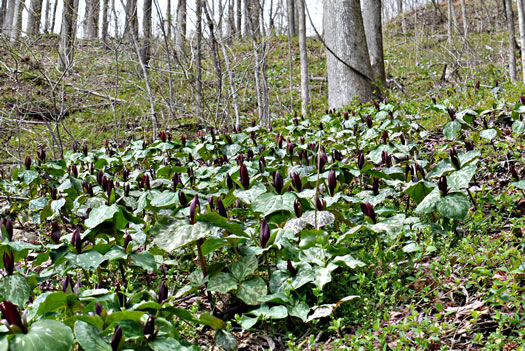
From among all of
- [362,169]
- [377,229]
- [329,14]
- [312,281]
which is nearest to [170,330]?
[312,281]

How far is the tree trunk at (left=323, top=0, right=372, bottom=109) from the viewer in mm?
6637

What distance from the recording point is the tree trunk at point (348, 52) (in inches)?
261

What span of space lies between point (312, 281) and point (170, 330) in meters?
0.71

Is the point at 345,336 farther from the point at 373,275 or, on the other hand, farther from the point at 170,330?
the point at 170,330

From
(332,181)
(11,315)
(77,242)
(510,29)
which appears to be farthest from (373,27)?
(11,315)

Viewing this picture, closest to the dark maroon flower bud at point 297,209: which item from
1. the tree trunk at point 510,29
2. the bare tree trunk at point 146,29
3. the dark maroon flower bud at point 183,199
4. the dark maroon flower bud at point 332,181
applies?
the dark maroon flower bud at point 332,181

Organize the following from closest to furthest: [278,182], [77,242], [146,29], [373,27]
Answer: [77,242]
[278,182]
[373,27]
[146,29]

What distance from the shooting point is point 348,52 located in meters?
6.65

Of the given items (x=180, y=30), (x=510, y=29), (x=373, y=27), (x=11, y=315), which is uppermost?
(x=373, y=27)

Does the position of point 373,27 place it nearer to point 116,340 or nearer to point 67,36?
point 67,36

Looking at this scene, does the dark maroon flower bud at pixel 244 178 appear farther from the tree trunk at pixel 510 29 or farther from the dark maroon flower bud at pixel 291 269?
the tree trunk at pixel 510 29

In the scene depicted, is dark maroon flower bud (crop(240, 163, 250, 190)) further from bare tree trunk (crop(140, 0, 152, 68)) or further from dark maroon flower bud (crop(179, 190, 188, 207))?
bare tree trunk (crop(140, 0, 152, 68))

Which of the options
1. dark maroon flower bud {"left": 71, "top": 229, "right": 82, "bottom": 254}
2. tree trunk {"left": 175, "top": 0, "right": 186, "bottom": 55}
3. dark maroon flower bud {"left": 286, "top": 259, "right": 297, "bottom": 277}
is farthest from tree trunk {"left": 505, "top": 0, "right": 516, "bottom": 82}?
dark maroon flower bud {"left": 71, "top": 229, "right": 82, "bottom": 254}

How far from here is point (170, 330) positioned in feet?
5.43
